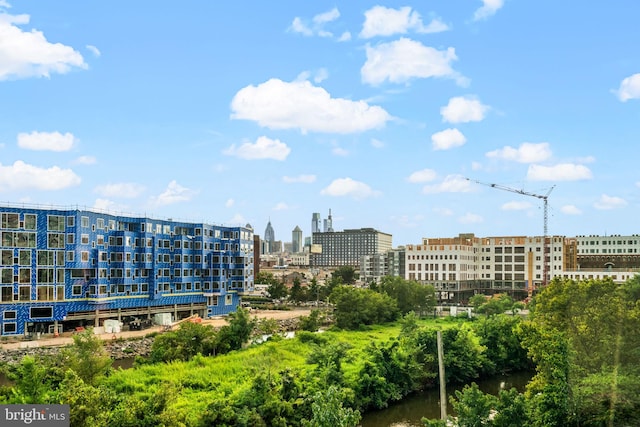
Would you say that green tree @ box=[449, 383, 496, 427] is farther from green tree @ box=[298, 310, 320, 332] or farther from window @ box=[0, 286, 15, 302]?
window @ box=[0, 286, 15, 302]

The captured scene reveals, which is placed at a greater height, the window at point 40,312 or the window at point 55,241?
the window at point 55,241

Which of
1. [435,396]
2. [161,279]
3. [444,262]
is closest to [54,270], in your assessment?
[161,279]

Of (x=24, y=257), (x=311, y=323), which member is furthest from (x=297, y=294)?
(x=24, y=257)

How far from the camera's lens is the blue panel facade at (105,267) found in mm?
34750

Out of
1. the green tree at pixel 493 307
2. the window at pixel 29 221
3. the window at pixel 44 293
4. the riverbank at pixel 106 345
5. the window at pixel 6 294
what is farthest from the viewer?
the green tree at pixel 493 307

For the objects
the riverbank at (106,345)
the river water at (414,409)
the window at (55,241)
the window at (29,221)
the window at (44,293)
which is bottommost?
the river water at (414,409)

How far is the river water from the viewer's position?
21.5m

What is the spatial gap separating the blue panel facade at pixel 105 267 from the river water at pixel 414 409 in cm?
2177

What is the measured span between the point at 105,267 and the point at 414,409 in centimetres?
2344

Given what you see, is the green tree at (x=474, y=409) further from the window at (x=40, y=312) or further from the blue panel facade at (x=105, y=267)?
the window at (x=40, y=312)

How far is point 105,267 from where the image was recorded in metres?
38.5

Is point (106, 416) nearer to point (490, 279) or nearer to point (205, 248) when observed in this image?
point (205, 248)

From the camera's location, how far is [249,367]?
76.7 feet

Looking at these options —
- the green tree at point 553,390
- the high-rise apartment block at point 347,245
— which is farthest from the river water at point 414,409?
the high-rise apartment block at point 347,245
